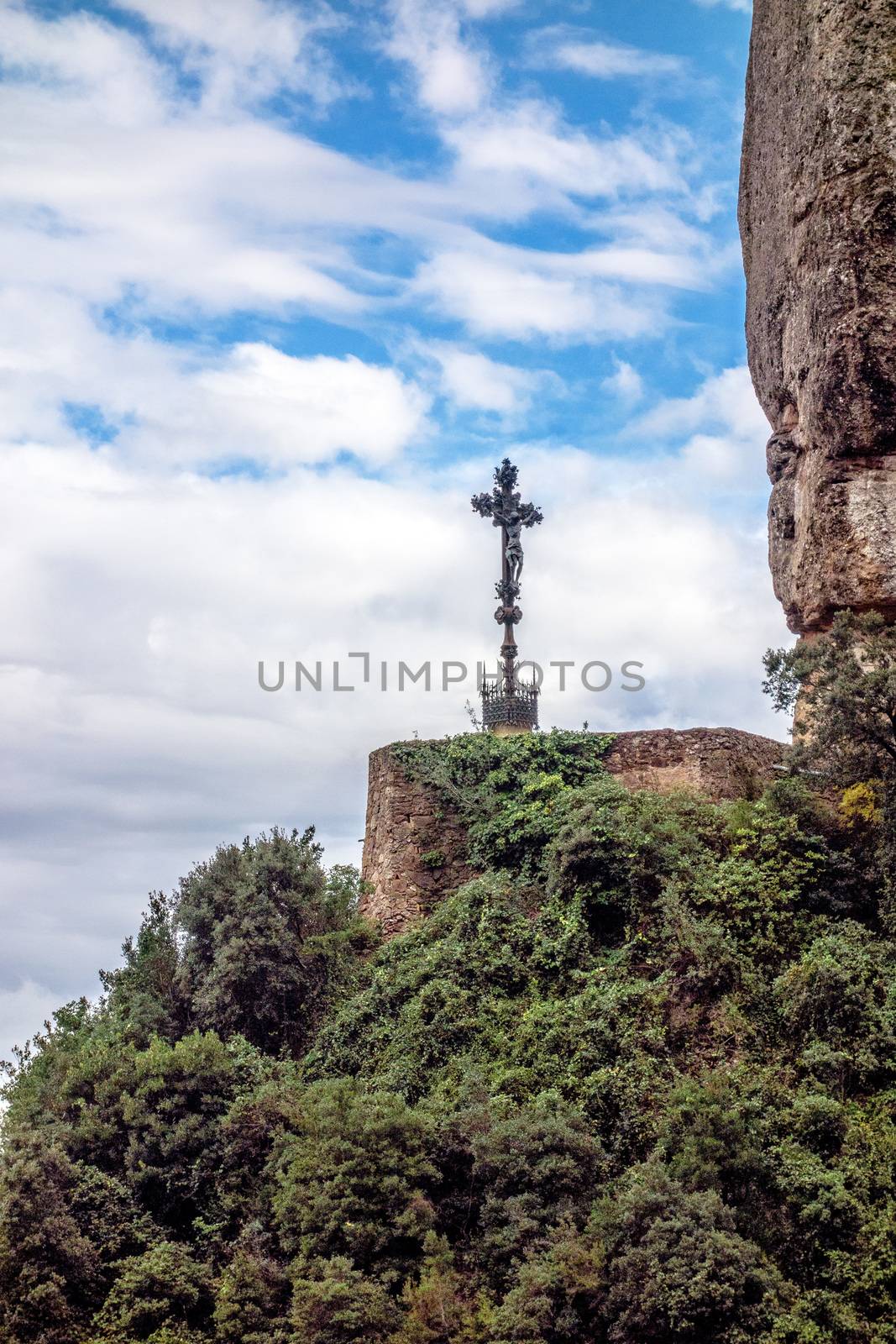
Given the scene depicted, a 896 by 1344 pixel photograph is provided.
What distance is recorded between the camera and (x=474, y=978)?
693 inches

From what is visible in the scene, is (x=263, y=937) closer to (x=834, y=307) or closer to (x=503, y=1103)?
(x=503, y=1103)

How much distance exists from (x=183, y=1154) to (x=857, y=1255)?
7527 millimetres

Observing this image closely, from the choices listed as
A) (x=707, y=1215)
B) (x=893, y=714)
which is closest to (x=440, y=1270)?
(x=707, y=1215)

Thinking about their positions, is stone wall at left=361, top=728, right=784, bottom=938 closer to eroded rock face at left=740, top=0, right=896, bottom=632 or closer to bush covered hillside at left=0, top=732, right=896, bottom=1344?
bush covered hillside at left=0, top=732, right=896, bottom=1344

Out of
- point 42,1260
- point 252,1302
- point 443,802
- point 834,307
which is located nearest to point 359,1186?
point 252,1302

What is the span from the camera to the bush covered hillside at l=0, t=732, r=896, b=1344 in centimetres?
1273

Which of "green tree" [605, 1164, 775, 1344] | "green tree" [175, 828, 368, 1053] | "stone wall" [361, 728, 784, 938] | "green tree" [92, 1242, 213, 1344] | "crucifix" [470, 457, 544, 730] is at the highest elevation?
"crucifix" [470, 457, 544, 730]

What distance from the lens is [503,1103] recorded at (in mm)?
15133

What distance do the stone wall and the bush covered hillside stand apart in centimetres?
83

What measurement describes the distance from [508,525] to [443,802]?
5438mm

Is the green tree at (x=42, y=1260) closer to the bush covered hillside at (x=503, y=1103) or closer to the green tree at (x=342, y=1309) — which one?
the bush covered hillside at (x=503, y=1103)

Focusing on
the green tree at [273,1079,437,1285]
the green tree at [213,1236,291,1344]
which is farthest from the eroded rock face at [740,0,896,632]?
the green tree at [213,1236,291,1344]

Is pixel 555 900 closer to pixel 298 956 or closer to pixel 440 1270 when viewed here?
pixel 298 956

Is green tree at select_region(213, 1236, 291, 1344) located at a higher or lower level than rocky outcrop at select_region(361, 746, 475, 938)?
lower
